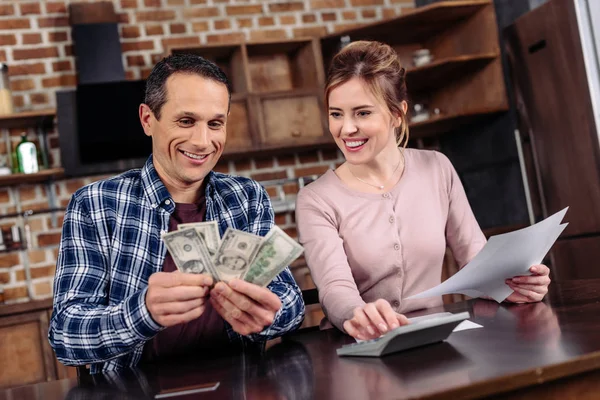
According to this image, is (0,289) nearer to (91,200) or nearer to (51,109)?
(51,109)

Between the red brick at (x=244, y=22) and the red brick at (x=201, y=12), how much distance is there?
147mm

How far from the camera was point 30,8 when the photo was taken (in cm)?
436

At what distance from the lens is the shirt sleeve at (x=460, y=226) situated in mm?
2053

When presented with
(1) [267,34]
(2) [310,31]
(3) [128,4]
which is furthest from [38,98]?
(2) [310,31]

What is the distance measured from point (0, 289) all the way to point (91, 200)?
8.77 feet

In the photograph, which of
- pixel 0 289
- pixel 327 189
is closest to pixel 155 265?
pixel 327 189

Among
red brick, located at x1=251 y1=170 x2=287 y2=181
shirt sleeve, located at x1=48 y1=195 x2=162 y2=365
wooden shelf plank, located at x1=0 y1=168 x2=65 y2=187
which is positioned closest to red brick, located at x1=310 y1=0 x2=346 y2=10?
red brick, located at x1=251 y1=170 x2=287 y2=181

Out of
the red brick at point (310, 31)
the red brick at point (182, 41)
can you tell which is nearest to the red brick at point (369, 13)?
the red brick at point (310, 31)

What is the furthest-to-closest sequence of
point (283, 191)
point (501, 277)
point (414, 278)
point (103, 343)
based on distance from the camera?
point (283, 191), point (414, 278), point (501, 277), point (103, 343)

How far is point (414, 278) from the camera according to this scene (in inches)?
77.4

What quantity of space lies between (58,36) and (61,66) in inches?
7.0

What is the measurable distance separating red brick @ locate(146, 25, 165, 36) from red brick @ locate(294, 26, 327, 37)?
849 mm

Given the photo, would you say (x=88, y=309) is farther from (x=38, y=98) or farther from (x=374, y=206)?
(x=38, y=98)

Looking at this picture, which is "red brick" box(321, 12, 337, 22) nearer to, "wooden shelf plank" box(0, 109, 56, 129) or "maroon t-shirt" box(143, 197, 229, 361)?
"wooden shelf plank" box(0, 109, 56, 129)
